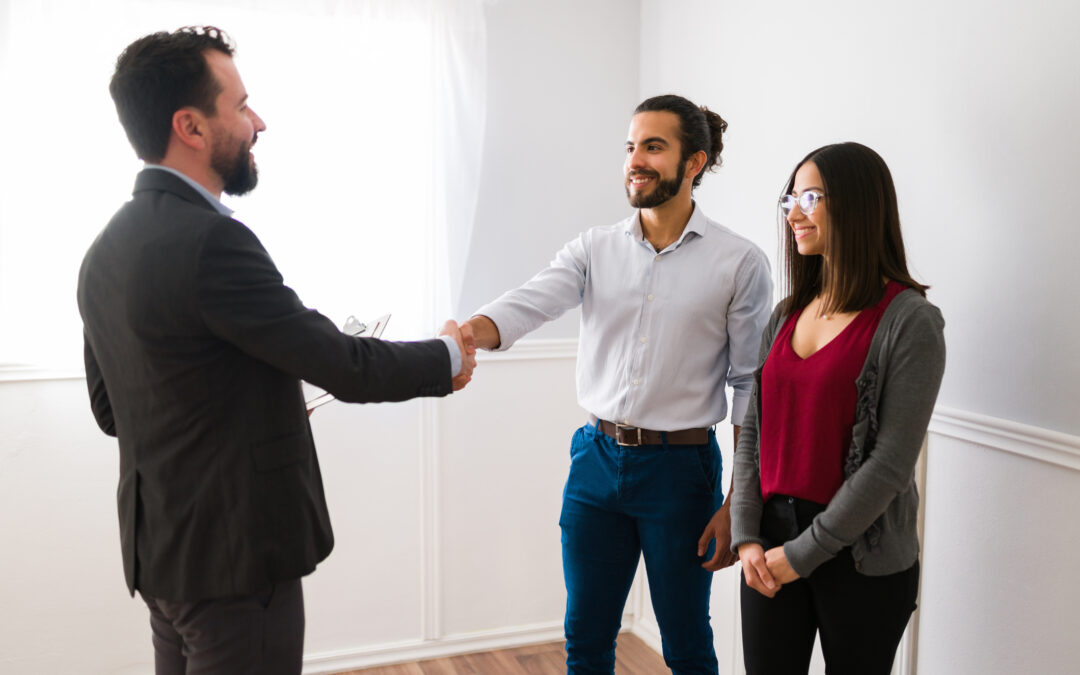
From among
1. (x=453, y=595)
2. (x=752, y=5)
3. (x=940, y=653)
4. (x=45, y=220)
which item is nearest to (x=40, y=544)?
(x=45, y=220)

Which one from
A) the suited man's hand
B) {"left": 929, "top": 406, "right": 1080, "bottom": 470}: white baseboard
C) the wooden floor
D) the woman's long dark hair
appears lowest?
the wooden floor

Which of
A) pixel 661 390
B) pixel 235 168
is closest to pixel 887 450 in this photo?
→ pixel 661 390

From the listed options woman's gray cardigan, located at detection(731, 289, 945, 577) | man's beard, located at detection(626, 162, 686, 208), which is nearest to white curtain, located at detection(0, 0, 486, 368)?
man's beard, located at detection(626, 162, 686, 208)

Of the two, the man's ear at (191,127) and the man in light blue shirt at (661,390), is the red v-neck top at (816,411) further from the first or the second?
the man's ear at (191,127)

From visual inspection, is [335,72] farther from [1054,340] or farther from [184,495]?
[1054,340]

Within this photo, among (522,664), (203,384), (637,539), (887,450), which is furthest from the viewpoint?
(522,664)

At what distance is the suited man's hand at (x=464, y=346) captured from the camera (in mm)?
1752

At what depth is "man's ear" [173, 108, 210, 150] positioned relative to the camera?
1.39 metres

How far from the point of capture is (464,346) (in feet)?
6.12

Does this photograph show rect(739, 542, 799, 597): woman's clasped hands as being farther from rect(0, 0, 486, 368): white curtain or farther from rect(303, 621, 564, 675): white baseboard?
rect(303, 621, 564, 675): white baseboard

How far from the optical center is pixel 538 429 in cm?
309

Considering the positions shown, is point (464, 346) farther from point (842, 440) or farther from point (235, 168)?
point (842, 440)

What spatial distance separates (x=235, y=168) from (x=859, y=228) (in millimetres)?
1107

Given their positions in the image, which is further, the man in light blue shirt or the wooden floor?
the wooden floor
